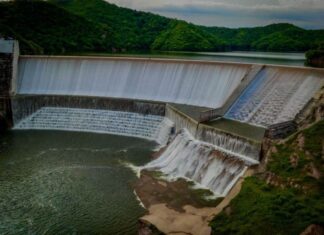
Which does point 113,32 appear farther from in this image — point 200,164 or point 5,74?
point 200,164

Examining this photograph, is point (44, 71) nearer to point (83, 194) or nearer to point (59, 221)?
point (83, 194)

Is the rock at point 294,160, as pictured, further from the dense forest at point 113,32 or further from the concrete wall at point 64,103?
the dense forest at point 113,32

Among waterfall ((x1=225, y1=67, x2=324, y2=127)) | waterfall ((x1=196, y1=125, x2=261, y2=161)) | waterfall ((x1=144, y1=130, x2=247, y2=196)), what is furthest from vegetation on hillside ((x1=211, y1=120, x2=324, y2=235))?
waterfall ((x1=225, y1=67, x2=324, y2=127))

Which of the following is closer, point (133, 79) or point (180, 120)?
point (180, 120)

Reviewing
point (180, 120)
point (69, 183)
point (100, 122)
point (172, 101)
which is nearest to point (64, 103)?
point (100, 122)

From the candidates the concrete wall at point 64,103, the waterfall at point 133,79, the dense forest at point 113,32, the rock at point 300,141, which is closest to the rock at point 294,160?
the rock at point 300,141

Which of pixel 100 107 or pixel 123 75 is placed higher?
pixel 123 75

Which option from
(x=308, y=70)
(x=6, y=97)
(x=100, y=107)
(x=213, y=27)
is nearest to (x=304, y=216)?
(x=308, y=70)
